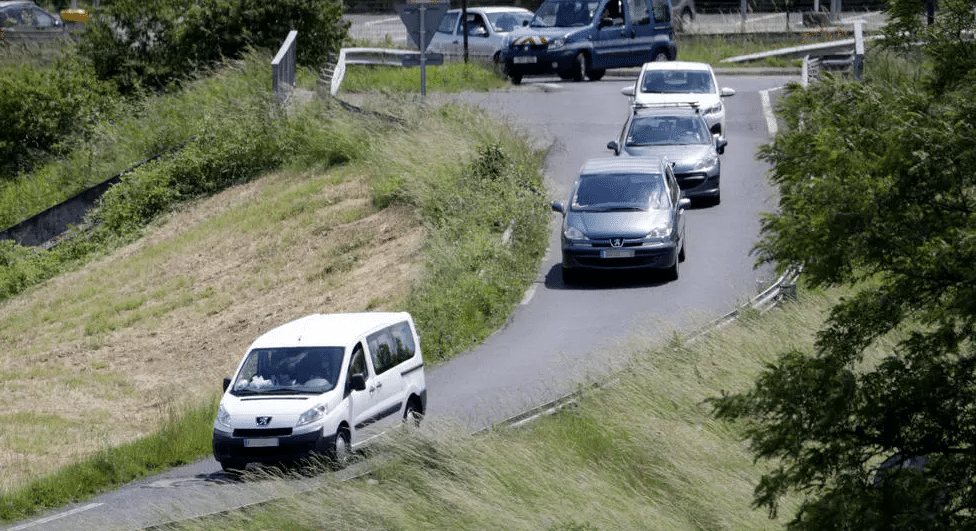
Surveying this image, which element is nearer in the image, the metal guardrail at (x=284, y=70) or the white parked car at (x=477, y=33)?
the metal guardrail at (x=284, y=70)

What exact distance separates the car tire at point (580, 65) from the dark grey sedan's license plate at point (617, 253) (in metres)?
18.0

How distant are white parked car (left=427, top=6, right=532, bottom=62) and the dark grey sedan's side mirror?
2637 cm

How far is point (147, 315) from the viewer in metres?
25.4

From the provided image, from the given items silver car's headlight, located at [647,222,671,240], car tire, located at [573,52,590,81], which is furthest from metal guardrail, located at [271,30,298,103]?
silver car's headlight, located at [647,222,671,240]

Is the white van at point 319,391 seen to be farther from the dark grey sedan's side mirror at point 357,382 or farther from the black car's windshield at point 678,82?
the black car's windshield at point 678,82

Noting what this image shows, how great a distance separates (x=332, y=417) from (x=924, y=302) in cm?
757

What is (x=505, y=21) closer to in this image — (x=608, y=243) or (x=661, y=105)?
(x=661, y=105)

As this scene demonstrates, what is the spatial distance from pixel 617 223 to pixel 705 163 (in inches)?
168

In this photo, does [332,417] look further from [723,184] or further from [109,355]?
[723,184]

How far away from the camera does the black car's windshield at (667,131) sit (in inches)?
1016

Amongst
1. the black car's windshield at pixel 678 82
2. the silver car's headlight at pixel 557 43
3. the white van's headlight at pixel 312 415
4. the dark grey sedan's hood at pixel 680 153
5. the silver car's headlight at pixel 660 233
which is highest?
the silver car's headlight at pixel 557 43

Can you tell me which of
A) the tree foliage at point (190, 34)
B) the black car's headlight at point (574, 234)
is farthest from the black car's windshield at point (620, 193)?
the tree foliage at point (190, 34)

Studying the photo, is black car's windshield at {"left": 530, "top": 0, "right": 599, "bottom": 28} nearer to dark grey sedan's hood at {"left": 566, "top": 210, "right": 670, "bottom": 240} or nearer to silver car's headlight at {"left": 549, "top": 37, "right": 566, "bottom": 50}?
silver car's headlight at {"left": 549, "top": 37, "right": 566, "bottom": 50}

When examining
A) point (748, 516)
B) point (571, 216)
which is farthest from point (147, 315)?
point (748, 516)
